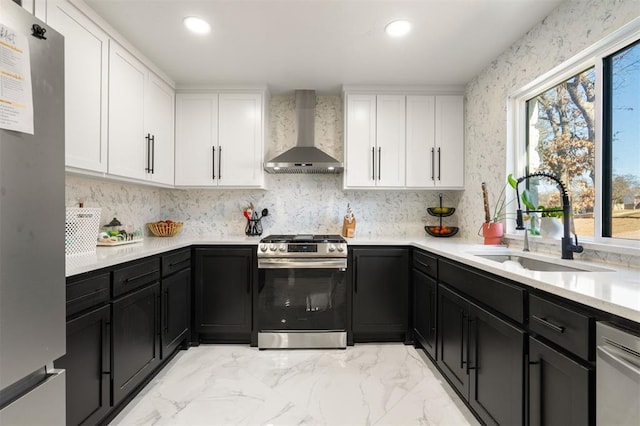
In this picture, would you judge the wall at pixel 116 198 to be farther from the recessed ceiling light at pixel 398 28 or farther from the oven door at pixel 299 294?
the recessed ceiling light at pixel 398 28

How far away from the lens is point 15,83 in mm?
788

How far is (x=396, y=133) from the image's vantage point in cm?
302

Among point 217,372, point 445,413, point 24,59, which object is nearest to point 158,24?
point 24,59

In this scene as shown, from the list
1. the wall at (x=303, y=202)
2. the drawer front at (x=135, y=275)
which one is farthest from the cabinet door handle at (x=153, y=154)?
the drawer front at (x=135, y=275)

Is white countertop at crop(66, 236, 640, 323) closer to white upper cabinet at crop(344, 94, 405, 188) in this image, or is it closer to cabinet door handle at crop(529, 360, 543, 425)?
cabinet door handle at crop(529, 360, 543, 425)

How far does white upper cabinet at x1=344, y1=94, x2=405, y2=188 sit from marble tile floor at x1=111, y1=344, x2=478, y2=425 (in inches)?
62.9

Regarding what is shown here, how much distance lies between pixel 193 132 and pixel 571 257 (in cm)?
314

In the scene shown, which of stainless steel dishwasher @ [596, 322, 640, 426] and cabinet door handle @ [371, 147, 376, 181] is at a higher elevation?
cabinet door handle @ [371, 147, 376, 181]

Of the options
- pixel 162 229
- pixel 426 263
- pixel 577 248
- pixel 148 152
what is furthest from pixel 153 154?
pixel 577 248

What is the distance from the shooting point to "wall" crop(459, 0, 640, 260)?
1.61 meters

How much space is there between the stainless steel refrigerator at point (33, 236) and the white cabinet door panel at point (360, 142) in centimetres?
235

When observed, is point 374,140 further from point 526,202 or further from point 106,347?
point 106,347

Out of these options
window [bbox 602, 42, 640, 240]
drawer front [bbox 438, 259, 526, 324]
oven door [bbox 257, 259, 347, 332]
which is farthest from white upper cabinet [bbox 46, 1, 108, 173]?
window [bbox 602, 42, 640, 240]

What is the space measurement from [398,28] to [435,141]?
1282 mm
